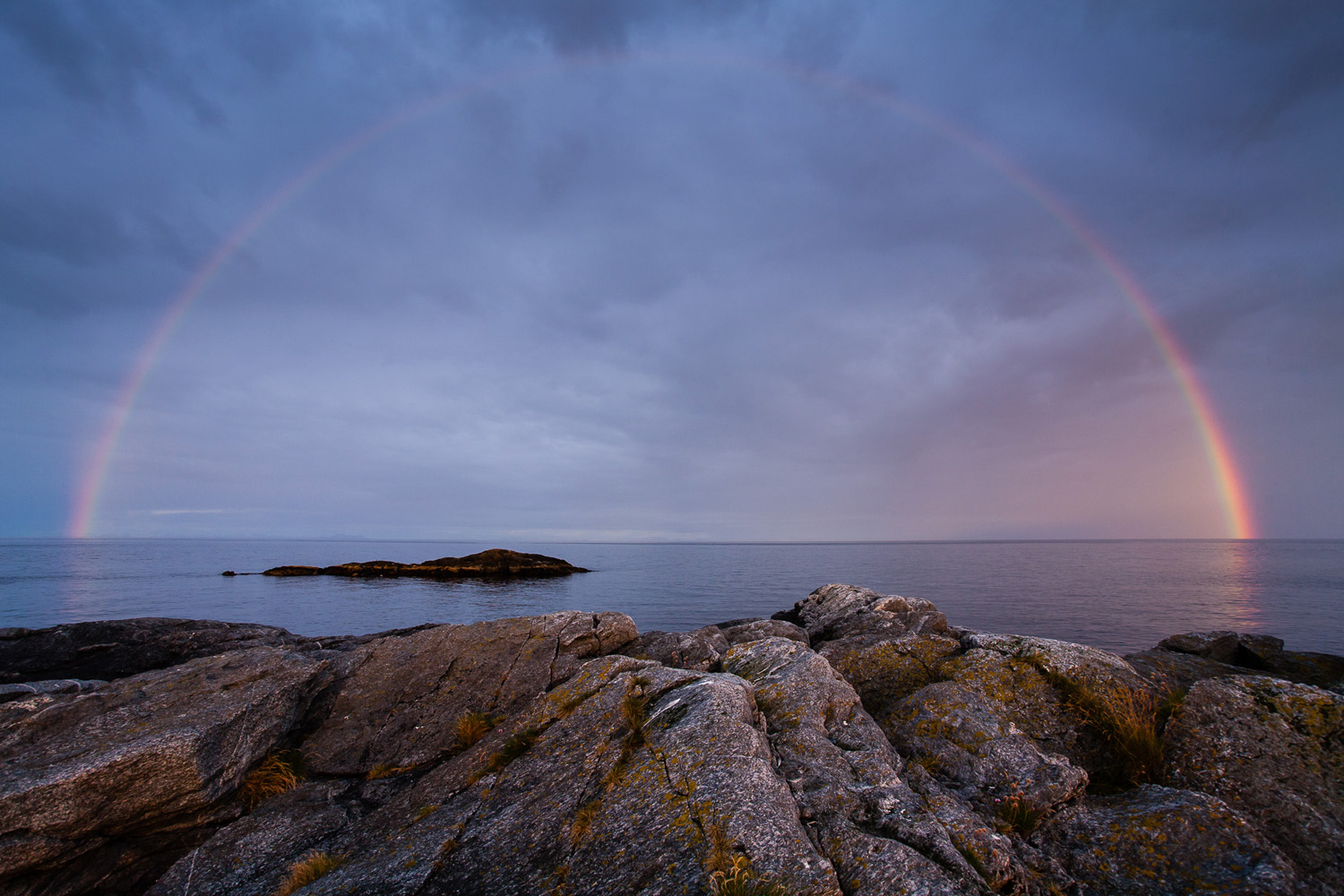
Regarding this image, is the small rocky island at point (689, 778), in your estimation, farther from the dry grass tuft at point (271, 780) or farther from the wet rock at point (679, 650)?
the wet rock at point (679, 650)

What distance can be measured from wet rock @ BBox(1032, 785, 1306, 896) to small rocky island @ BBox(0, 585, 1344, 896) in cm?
3

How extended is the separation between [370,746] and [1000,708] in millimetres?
10722

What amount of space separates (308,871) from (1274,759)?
479 inches

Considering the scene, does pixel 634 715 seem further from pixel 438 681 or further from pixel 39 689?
pixel 39 689

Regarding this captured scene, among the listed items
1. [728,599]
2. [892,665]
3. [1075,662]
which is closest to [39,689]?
[892,665]

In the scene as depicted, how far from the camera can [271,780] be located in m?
9.21

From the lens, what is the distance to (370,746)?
1012cm

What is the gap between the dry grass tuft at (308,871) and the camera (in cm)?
648

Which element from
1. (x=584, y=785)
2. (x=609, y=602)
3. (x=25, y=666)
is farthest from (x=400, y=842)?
(x=609, y=602)

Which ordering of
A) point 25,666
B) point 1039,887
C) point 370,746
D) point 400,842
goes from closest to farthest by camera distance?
point 1039,887
point 400,842
point 370,746
point 25,666

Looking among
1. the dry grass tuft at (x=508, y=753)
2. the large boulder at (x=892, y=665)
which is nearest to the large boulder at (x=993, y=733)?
the large boulder at (x=892, y=665)

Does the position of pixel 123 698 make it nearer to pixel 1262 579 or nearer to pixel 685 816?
pixel 685 816

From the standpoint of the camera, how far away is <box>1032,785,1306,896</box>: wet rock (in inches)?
216

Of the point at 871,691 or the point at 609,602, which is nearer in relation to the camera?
the point at 871,691
